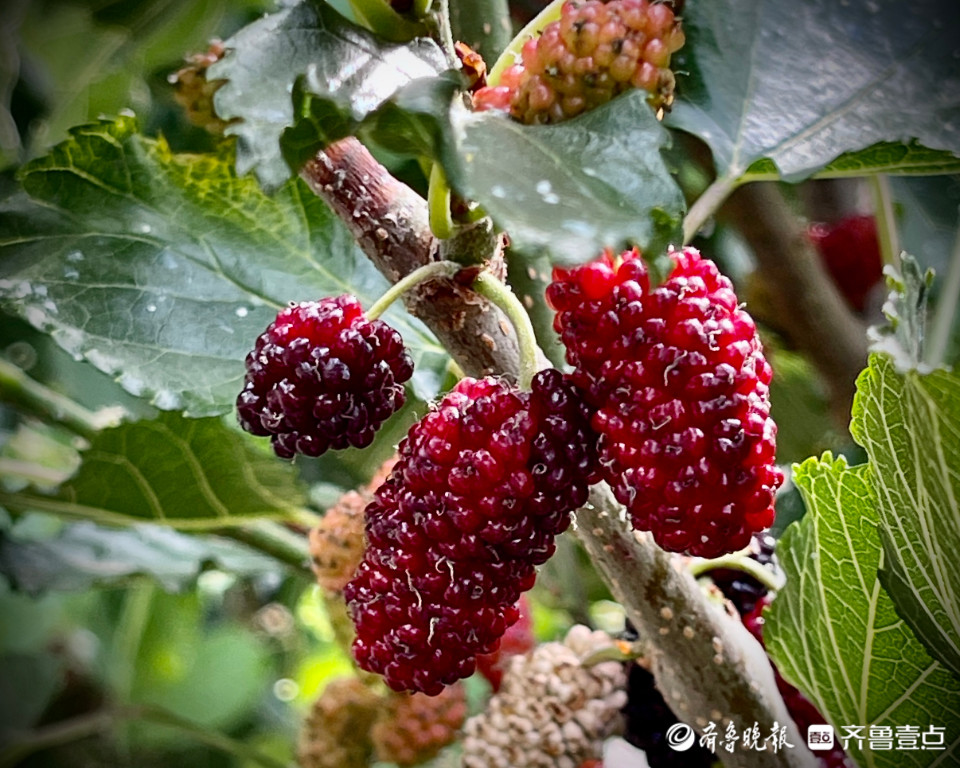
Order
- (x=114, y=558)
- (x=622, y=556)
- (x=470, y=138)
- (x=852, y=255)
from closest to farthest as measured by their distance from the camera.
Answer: (x=470, y=138) < (x=622, y=556) < (x=114, y=558) < (x=852, y=255)

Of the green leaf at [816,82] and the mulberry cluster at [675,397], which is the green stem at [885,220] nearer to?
the green leaf at [816,82]

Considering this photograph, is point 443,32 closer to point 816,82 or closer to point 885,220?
point 816,82

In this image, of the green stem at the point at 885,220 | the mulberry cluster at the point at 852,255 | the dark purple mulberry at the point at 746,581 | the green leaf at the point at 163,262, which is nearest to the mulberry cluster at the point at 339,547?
the green leaf at the point at 163,262

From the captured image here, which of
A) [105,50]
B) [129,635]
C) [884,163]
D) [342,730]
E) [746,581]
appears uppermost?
[884,163]

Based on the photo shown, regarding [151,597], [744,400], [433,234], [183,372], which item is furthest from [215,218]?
[151,597]

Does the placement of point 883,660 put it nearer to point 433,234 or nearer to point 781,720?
point 781,720

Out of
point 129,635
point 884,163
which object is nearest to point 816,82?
point 884,163

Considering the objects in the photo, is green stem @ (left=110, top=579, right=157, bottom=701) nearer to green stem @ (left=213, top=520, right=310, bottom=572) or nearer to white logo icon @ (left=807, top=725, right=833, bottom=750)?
green stem @ (left=213, top=520, right=310, bottom=572)
